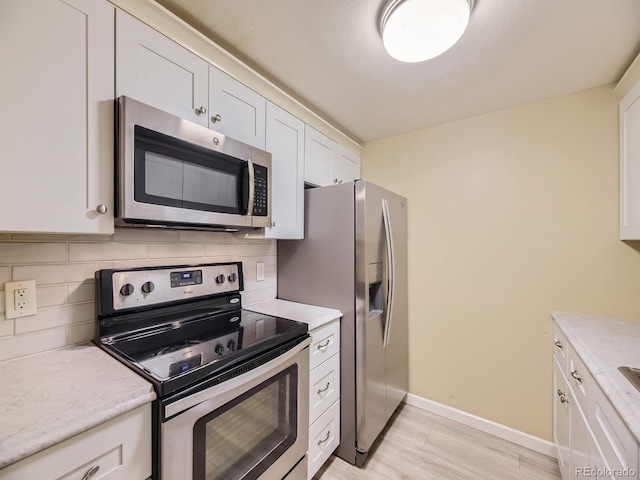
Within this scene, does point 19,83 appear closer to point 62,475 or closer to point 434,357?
point 62,475

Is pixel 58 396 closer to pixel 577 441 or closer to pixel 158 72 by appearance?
pixel 158 72

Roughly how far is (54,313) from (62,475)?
67cm

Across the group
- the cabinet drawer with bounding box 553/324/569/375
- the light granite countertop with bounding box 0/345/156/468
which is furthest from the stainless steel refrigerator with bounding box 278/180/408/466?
the light granite countertop with bounding box 0/345/156/468

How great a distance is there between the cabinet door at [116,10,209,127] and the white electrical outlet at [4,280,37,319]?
31.2 inches

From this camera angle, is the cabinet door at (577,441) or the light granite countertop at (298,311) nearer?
the cabinet door at (577,441)

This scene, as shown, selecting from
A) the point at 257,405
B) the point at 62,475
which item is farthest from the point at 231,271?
the point at 62,475

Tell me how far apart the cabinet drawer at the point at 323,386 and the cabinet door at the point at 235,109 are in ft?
4.40

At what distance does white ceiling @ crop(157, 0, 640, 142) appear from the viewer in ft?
3.88

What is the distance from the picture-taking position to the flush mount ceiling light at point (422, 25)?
1.07 m

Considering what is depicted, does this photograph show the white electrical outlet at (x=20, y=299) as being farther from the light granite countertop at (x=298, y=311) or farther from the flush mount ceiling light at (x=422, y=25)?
the flush mount ceiling light at (x=422, y=25)

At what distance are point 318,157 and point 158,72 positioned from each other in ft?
3.75

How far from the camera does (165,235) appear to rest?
4.70ft

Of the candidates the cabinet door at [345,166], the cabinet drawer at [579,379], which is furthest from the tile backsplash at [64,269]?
the cabinet drawer at [579,379]

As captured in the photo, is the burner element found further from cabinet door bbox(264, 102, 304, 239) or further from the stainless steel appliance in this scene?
cabinet door bbox(264, 102, 304, 239)
